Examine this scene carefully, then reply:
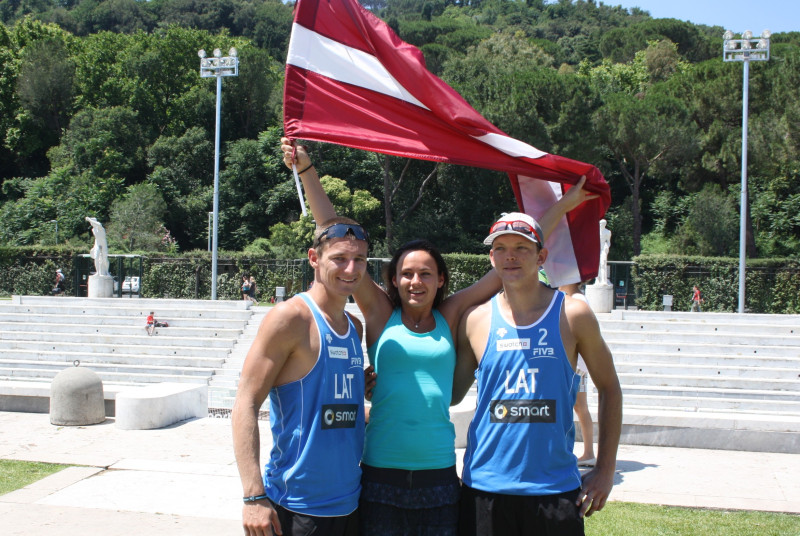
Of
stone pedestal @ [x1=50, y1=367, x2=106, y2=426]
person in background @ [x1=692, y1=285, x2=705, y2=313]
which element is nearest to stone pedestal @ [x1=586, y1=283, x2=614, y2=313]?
person in background @ [x1=692, y1=285, x2=705, y2=313]

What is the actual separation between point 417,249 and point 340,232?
39 centimetres

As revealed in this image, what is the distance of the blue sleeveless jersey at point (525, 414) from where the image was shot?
290 cm

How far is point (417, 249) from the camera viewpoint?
331 centimetres

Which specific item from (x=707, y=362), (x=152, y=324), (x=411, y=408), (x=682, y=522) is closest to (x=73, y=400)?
(x=682, y=522)

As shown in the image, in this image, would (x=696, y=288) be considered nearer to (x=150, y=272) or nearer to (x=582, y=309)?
(x=150, y=272)

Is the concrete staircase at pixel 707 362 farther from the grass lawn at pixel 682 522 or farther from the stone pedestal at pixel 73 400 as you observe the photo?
the stone pedestal at pixel 73 400

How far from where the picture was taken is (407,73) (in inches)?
166

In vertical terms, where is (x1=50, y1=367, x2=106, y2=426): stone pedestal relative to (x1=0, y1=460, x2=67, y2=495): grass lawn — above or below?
above

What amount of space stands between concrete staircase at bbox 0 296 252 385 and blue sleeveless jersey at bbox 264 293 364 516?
13925 millimetres

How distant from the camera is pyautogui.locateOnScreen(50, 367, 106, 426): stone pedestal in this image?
29.2ft

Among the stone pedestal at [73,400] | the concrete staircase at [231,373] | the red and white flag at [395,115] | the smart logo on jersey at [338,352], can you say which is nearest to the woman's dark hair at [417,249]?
the smart logo on jersey at [338,352]

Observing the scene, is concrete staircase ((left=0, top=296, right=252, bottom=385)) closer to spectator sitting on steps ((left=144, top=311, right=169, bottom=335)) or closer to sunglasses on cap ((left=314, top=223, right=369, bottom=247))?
spectator sitting on steps ((left=144, top=311, right=169, bottom=335))

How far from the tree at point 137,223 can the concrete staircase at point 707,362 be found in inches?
1079

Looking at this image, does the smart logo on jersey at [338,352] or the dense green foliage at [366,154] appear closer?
the smart logo on jersey at [338,352]
